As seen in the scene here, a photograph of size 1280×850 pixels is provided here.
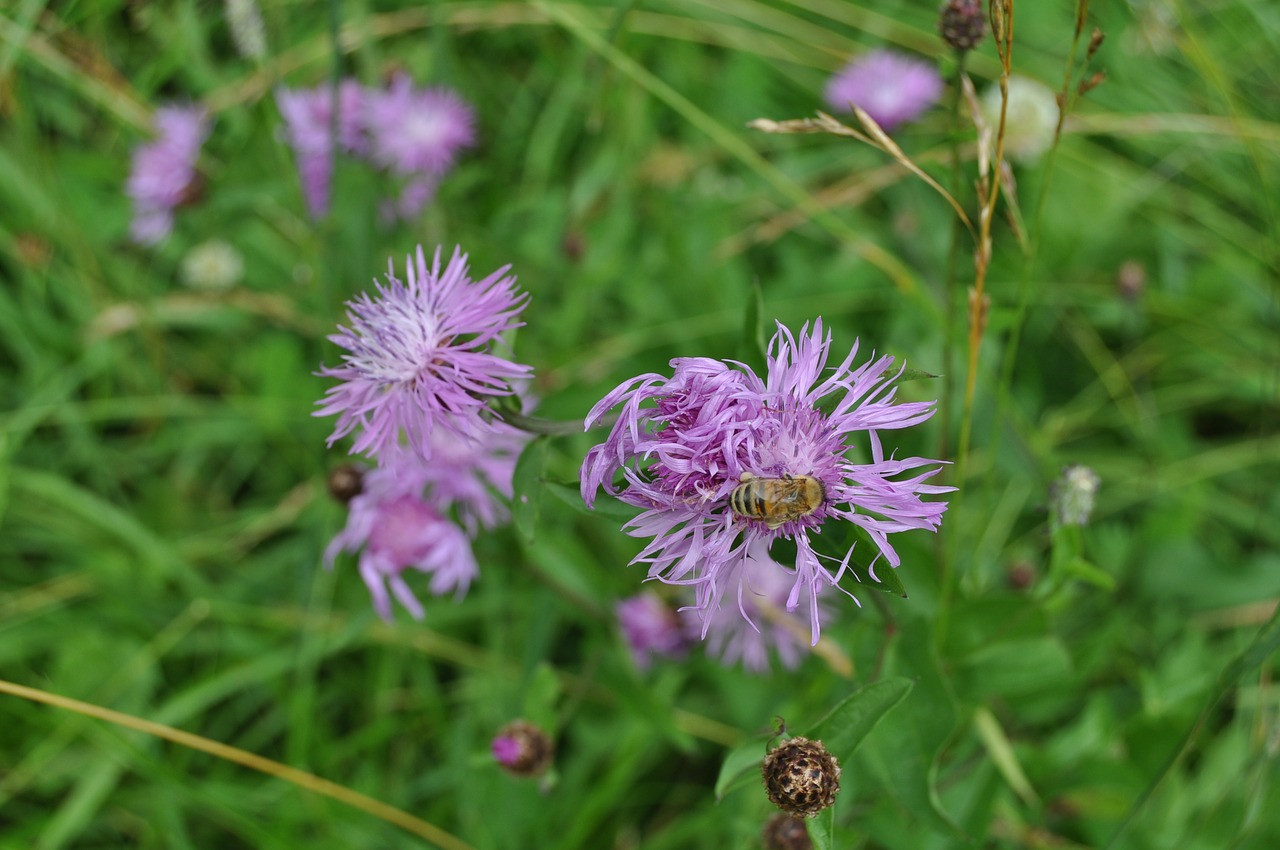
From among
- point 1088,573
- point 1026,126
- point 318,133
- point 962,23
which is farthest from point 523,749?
point 1026,126

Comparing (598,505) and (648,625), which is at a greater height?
(648,625)

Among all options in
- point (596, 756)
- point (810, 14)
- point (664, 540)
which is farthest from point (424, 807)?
point (810, 14)

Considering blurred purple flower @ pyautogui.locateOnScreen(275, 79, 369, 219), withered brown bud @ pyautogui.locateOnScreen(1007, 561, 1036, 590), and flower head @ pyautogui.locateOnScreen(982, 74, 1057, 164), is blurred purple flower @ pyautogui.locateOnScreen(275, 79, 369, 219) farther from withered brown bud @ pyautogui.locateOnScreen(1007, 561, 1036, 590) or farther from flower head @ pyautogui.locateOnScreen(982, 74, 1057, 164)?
withered brown bud @ pyautogui.locateOnScreen(1007, 561, 1036, 590)

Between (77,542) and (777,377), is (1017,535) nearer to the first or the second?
(777,377)

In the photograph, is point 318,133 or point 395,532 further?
point 318,133

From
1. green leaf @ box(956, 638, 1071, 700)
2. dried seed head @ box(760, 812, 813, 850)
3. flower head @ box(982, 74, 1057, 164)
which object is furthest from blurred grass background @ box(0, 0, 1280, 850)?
dried seed head @ box(760, 812, 813, 850)

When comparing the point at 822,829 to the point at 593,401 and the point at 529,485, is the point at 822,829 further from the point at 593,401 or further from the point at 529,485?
the point at 593,401
